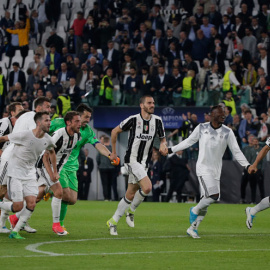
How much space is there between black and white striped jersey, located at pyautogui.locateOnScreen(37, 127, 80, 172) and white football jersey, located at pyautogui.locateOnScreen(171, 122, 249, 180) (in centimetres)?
181

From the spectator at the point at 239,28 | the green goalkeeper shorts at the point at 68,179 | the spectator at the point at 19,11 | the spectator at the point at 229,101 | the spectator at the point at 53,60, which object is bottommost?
the green goalkeeper shorts at the point at 68,179

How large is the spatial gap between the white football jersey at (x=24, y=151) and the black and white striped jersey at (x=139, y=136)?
6.59ft

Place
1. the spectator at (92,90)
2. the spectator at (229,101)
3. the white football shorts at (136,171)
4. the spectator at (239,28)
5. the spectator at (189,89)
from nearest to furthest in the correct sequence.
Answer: the white football shorts at (136,171)
the spectator at (229,101)
the spectator at (189,89)
the spectator at (92,90)
the spectator at (239,28)

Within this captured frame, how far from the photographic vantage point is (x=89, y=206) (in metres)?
23.8

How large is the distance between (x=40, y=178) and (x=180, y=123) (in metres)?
13.8

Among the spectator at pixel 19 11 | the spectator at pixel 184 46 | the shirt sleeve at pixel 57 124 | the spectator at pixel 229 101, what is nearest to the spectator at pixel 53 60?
the spectator at pixel 19 11

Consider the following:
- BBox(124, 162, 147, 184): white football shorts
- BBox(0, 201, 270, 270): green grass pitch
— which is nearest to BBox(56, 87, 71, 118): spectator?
BBox(0, 201, 270, 270): green grass pitch

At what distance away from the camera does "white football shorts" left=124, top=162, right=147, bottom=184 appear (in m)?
13.6

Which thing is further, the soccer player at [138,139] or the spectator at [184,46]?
the spectator at [184,46]

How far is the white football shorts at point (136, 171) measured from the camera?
1360 centimetres

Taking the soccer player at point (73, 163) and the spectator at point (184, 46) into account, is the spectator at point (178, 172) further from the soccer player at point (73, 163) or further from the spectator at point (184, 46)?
the soccer player at point (73, 163)

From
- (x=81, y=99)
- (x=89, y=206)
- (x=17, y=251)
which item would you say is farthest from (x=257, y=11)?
(x=17, y=251)

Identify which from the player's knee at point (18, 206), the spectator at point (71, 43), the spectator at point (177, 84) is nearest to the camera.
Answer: the player's knee at point (18, 206)

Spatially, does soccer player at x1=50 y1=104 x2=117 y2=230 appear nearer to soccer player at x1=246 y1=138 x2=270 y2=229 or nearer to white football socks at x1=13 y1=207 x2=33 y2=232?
white football socks at x1=13 y1=207 x2=33 y2=232
